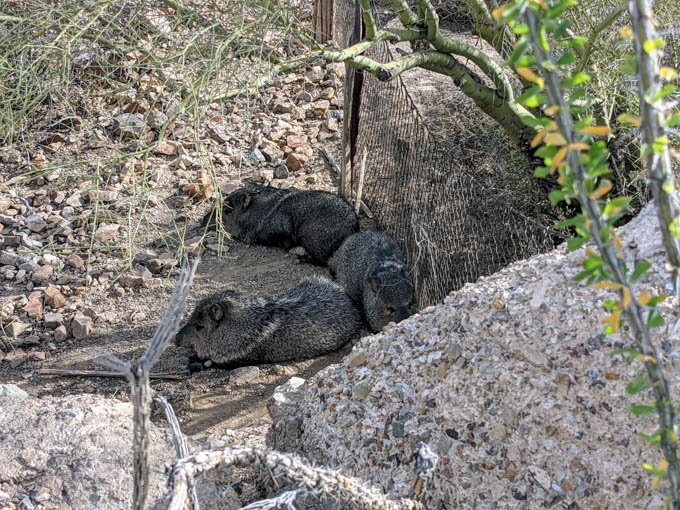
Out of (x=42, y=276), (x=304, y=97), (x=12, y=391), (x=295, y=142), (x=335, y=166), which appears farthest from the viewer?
(x=304, y=97)

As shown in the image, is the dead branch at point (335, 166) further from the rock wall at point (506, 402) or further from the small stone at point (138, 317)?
the rock wall at point (506, 402)

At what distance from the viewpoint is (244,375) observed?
518 cm

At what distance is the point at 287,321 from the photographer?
214 inches

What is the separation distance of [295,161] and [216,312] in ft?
9.77

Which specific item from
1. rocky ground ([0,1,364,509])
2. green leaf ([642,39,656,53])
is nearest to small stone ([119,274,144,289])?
rocky ground ([0,1,364,509])

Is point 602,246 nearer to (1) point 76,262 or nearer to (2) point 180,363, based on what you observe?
(2) point 180,363

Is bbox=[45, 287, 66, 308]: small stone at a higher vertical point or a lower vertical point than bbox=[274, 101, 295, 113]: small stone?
lower

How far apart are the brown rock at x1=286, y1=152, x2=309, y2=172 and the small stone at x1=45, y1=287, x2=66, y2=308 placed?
10.4ft

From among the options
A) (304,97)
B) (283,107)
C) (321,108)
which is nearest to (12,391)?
(283,107)

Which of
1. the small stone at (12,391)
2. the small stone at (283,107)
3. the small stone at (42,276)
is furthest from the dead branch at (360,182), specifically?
the small stone at (12,391)

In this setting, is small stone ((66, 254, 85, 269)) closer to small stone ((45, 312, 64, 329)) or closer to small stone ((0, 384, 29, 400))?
small stone ((45, 312, 64, 329))

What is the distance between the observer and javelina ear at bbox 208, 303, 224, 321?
550 centimetres

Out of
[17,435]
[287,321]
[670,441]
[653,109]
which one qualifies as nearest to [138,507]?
[670,441]

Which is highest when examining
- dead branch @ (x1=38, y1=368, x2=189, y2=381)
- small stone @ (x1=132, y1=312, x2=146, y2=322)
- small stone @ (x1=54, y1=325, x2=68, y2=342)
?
small stone @ (x1=132, y1=312, x2=146, y2=322)
